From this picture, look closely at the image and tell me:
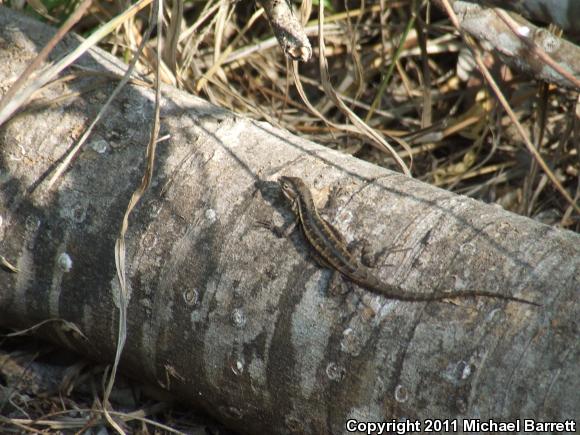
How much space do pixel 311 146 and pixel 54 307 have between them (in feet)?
3.98

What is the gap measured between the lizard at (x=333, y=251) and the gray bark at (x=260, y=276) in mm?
29

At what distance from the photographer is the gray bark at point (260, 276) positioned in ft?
7.65

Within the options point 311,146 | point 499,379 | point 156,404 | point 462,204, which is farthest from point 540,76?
point 156,404

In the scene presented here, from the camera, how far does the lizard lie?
2.41 meters

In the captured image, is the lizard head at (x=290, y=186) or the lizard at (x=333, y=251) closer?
the lizard at (x=333, y=251)

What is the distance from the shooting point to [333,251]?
8.46ft

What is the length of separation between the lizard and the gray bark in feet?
0.09

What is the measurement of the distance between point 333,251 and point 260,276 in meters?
0.28

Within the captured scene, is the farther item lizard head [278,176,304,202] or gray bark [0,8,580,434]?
lizard head [278,176,304,202]

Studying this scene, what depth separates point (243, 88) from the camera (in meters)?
4.75

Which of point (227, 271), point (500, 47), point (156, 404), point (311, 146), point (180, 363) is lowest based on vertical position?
point (156, 404)

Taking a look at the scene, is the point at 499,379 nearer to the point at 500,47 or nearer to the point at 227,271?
the point at 227,271

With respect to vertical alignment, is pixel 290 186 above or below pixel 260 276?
above

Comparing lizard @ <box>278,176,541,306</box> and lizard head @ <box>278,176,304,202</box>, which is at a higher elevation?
lizard head @ <box>278,176,304,202</box>
